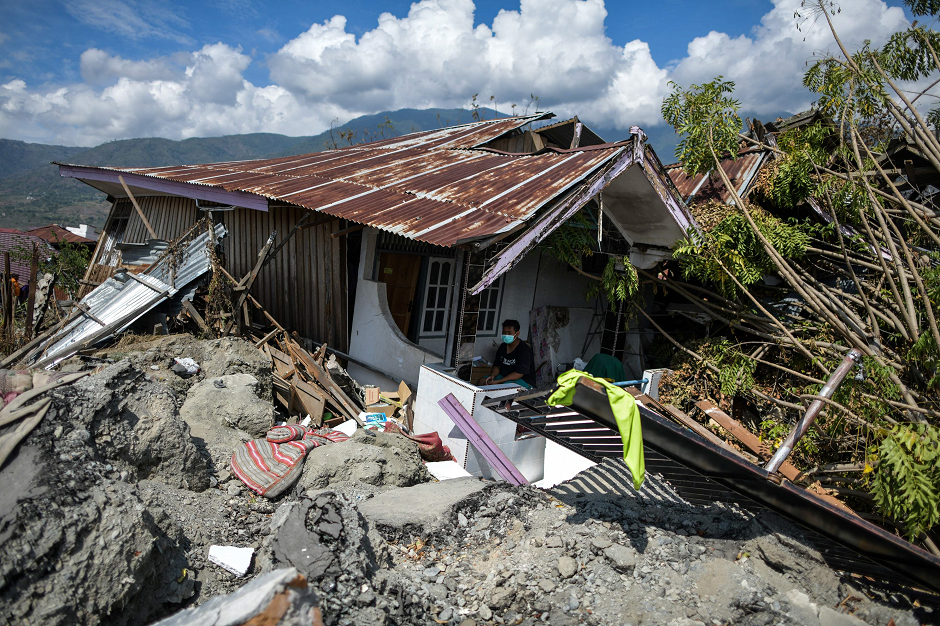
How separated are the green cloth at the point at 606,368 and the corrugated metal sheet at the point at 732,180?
3458mm

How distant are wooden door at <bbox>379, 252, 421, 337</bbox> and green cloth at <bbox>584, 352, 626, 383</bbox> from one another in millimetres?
3202

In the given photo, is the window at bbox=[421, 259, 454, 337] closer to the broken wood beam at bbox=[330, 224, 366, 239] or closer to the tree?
the broken wood beam at bbox=[330, 224, 366, 239]

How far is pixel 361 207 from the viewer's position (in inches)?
304

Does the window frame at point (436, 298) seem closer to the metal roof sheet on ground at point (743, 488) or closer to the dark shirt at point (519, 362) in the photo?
the dark shirt at point (519, 362)

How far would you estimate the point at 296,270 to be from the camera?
9.53 metres

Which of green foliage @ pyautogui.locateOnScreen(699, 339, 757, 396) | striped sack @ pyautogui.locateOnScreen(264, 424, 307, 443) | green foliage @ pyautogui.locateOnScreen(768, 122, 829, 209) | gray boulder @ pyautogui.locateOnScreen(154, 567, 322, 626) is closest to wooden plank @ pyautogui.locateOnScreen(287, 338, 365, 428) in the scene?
striped sack @ pyautogui.locateOnScreen(264, 424, 307, 443)

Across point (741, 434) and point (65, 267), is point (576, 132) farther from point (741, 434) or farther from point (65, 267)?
point (65, 267)

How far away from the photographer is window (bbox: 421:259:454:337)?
9083 mm

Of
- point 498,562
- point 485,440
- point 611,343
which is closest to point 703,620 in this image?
point 498,562

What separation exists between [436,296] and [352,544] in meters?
5.74

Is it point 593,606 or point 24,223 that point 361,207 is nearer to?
point 593,606

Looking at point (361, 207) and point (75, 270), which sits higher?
point (361, 207)

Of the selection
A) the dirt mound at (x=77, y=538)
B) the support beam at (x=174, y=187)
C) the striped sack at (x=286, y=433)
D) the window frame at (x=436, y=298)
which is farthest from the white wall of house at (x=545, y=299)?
the dirt mound at (x=77, y=538)

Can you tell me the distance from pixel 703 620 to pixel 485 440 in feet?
10.4
